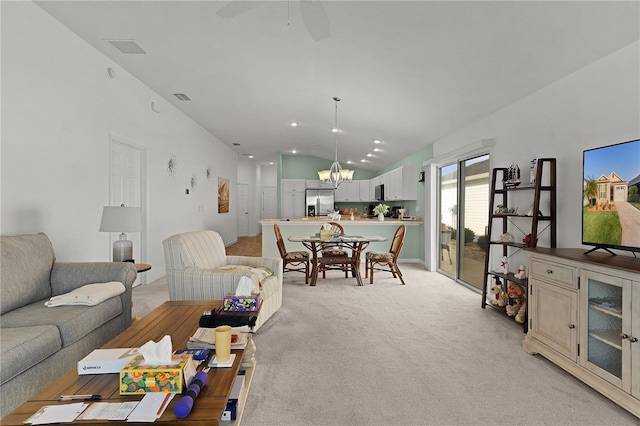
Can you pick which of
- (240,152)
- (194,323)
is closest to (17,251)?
(194,323)

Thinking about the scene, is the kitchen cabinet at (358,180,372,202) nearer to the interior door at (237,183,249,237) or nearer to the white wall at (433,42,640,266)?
the interior door at (237,183,249,237)

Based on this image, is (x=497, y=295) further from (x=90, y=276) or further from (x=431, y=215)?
(x=90, y=276)

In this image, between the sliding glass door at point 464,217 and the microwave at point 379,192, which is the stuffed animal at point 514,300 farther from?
the microwave at point 379,192

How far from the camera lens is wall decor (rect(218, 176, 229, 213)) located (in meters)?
8.73

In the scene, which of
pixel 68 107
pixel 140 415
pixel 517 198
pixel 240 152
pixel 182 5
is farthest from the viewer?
pixel 240 152

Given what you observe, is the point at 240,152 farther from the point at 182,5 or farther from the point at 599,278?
the point at 599,278

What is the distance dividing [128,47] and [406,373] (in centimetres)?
427

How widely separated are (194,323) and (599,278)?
2577 millimetres

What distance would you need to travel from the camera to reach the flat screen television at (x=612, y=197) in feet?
7.14

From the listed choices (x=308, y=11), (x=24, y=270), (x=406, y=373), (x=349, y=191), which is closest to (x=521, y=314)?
(x=406, y=373)

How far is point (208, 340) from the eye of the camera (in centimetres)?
174

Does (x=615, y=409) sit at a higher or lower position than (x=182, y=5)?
lower

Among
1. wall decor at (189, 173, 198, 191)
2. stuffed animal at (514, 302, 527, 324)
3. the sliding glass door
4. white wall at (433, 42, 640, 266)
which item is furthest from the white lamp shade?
the sliding glass door

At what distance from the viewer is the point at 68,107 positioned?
3.40 metres
